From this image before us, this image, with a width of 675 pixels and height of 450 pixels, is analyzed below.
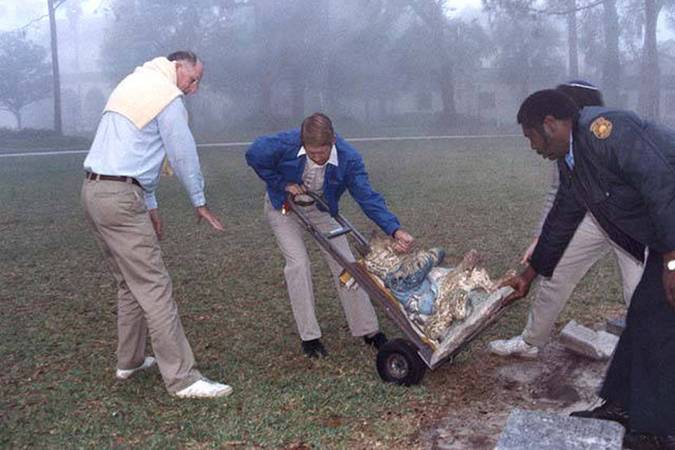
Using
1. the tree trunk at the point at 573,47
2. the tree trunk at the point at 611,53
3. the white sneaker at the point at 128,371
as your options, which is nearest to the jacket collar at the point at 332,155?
the white sneaker at the point at 128,371

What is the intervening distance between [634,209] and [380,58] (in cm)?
3667

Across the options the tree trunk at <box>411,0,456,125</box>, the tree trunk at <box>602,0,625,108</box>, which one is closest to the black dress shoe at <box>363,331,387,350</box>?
the tree trunk at <box>602,0,625,108</box>

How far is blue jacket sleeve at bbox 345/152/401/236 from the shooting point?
4629 millimetres

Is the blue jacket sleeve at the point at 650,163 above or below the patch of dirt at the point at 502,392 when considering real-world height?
above

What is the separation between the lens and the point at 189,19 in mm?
36312

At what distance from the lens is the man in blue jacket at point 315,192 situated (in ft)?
15.0

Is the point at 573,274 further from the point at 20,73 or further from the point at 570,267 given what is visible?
the point at 20,73

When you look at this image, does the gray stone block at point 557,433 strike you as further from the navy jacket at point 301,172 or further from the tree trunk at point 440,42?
the tree trunk at point 440,42

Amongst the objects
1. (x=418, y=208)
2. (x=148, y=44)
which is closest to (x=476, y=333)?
(x=418, y=208)

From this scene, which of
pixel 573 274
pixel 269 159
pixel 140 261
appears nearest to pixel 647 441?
pixel 573 274

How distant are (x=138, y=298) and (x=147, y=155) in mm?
792

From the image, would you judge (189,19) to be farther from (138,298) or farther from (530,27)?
(138,298)

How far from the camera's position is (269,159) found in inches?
184

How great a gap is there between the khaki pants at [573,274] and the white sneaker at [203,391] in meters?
1.94
